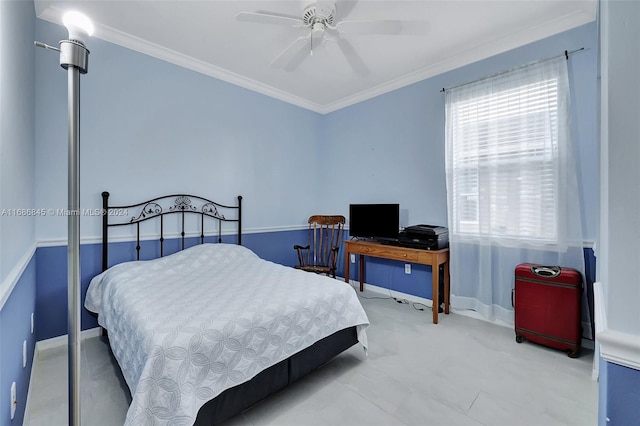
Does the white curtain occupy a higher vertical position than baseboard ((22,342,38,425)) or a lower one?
higher

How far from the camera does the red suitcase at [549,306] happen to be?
2.13m

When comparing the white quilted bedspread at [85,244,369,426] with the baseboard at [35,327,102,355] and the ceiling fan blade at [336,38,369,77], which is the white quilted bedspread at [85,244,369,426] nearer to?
the baseboard at [35,327,102,355]

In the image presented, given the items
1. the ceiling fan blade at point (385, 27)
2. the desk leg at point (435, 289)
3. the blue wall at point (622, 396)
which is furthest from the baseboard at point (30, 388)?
the ceiling fan blade at point (385, 27)

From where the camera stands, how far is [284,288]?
197cm

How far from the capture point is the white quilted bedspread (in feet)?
3.96

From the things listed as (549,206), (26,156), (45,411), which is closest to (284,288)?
(45,411)

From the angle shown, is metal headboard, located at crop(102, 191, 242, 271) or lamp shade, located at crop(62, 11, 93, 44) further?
metal headboard, located at crop(102, 191, 242, 271)

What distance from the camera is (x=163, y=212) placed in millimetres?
2863

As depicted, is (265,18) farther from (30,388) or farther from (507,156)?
(30,388)

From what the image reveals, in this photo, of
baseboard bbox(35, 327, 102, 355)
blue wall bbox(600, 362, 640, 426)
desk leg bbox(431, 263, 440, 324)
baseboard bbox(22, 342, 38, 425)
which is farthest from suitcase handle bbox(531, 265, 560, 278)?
baseboard bbox(35, 327, 102, 355)

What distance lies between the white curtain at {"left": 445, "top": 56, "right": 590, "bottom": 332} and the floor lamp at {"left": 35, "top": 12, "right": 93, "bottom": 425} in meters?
2.96

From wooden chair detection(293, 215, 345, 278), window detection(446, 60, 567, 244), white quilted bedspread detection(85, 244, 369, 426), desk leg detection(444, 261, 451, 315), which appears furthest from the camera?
wooden chair detection(293, 215, 345, 278)

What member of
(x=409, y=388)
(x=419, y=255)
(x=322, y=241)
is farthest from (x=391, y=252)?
(x=409, y=388)

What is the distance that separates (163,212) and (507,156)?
11.1ft
